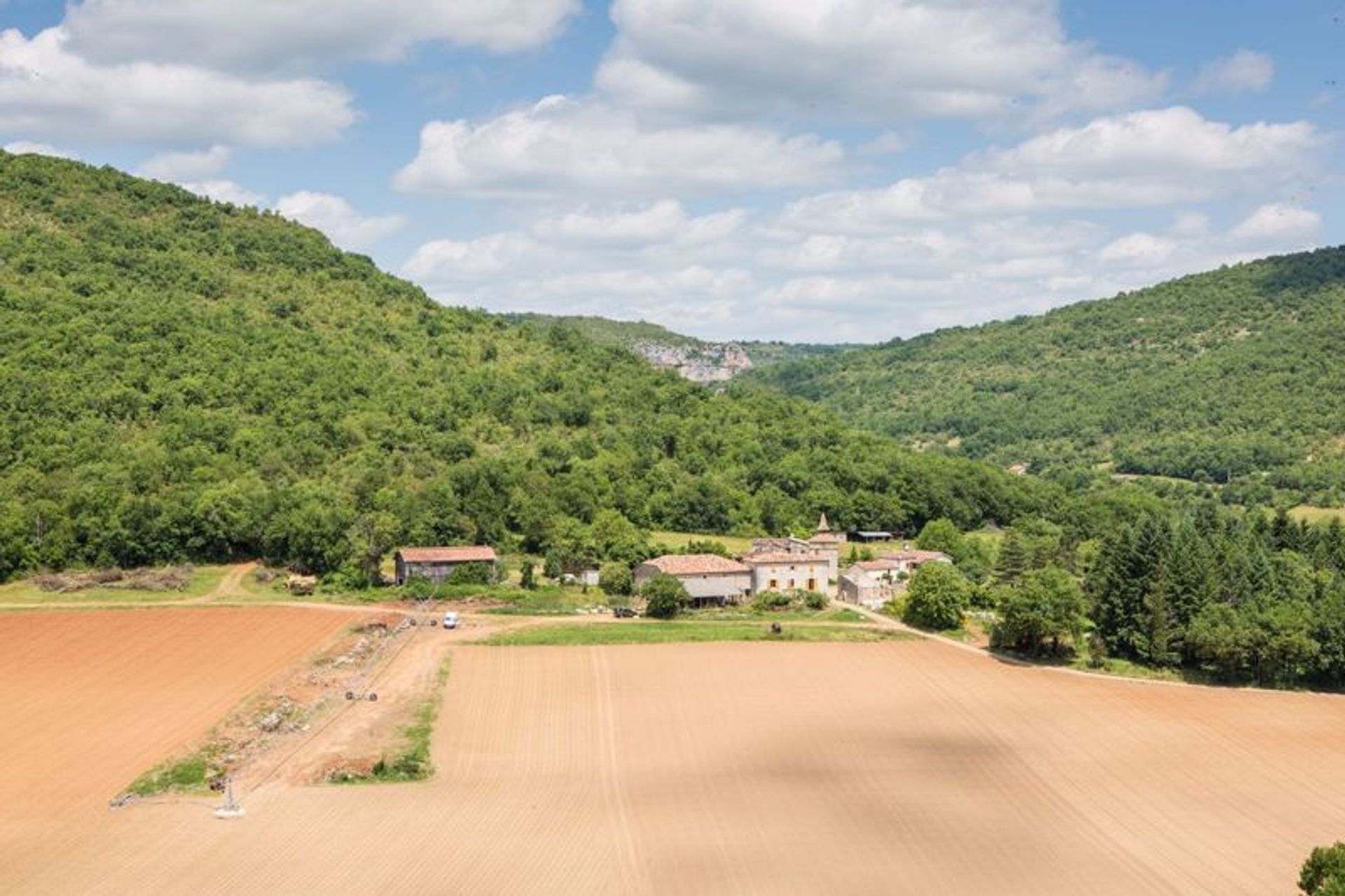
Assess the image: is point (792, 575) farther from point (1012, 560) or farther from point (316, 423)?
point (316, 423)

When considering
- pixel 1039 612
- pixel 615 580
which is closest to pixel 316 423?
pixel 615 580

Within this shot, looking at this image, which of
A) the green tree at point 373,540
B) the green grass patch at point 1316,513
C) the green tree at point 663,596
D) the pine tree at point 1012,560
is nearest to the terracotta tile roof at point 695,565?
the green tree at point 663,596

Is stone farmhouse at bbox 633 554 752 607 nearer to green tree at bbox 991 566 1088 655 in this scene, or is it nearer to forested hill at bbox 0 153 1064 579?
forested hill at bbox 0 153 1064 579

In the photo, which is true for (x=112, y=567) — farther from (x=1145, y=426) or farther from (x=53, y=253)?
(x=1145, y=426)

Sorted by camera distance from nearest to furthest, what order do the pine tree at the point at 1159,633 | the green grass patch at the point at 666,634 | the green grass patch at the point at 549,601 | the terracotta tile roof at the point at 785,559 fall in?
the pine tree at the point at 1159,633
the green grass patch at the point at 666,634
the green grass patch at the point at 549,601
the terracotta tile roof at the point at 785,559

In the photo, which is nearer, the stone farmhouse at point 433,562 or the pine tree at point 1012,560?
the stone farmhouse at point 433,562

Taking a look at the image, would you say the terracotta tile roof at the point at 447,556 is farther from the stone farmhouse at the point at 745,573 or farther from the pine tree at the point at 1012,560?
the pine tree at the point at 1012,560
